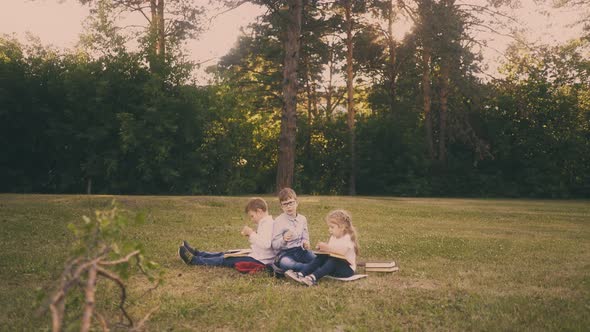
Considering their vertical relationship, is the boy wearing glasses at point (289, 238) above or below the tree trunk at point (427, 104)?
below

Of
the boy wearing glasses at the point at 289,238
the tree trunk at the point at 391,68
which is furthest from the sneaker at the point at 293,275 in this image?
the tree trunk at the point at 391,68

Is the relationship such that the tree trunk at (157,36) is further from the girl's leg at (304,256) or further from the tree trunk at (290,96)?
the girl's leg at (304,256)

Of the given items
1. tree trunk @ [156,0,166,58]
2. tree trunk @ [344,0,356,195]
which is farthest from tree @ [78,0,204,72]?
tree trunk @ [344,0,356,195]

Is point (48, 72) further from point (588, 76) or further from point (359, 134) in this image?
point (588, 76)

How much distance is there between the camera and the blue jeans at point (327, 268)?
714 cm

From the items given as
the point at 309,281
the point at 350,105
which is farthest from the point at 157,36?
the point at 309,281

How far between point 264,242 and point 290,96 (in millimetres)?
14021

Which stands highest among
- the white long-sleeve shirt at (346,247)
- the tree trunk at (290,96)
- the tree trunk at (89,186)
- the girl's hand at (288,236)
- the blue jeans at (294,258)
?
the tree trunk at (290,96)

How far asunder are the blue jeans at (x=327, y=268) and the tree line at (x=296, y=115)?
14.3 m

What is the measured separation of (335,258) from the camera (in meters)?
7.16

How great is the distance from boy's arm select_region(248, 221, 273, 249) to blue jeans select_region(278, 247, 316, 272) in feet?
1.02

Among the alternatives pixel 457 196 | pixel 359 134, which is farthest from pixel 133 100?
pixel 457 196

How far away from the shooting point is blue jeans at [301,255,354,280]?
281 inches

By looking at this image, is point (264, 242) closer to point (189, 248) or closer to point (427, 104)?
point (189, 248)
